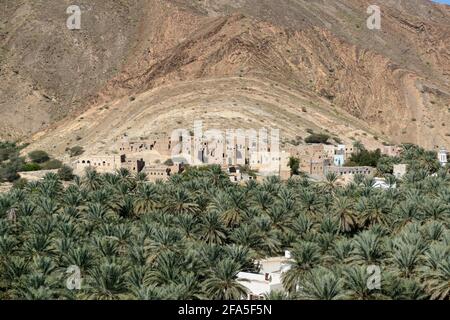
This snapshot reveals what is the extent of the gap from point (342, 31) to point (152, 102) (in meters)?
37.0

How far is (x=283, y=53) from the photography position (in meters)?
105

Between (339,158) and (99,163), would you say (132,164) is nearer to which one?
(99,163)

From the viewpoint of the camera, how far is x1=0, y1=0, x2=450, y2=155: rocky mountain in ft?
285

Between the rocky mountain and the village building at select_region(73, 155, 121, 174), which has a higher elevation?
the rocky mountain

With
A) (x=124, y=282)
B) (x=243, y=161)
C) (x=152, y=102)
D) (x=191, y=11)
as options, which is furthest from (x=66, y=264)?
(x=191, y=11)

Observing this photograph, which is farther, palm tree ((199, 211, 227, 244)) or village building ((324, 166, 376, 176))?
village building ((324, 166, 376, 176))

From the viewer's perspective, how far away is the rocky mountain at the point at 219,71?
3415 inches

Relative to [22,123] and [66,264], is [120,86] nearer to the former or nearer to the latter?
[22,123]

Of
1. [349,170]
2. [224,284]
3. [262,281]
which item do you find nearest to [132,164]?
[349,170]

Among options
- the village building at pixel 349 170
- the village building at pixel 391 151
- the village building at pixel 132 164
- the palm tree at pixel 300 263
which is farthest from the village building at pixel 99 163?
the palm tree at pixel 300 263

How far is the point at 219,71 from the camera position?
97750mm

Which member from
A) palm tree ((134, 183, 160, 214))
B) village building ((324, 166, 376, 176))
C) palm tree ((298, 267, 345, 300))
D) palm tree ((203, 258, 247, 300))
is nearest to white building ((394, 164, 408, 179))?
village building ((324, 166, 376, 176))

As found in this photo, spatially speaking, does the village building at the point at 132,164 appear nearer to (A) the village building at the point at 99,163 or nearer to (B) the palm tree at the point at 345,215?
(A) the village building at the point at 99,163

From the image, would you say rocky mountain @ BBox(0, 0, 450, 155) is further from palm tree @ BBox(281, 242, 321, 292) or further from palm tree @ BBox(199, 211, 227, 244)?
palm tree @ BBox(281, 242, 321, 292)
